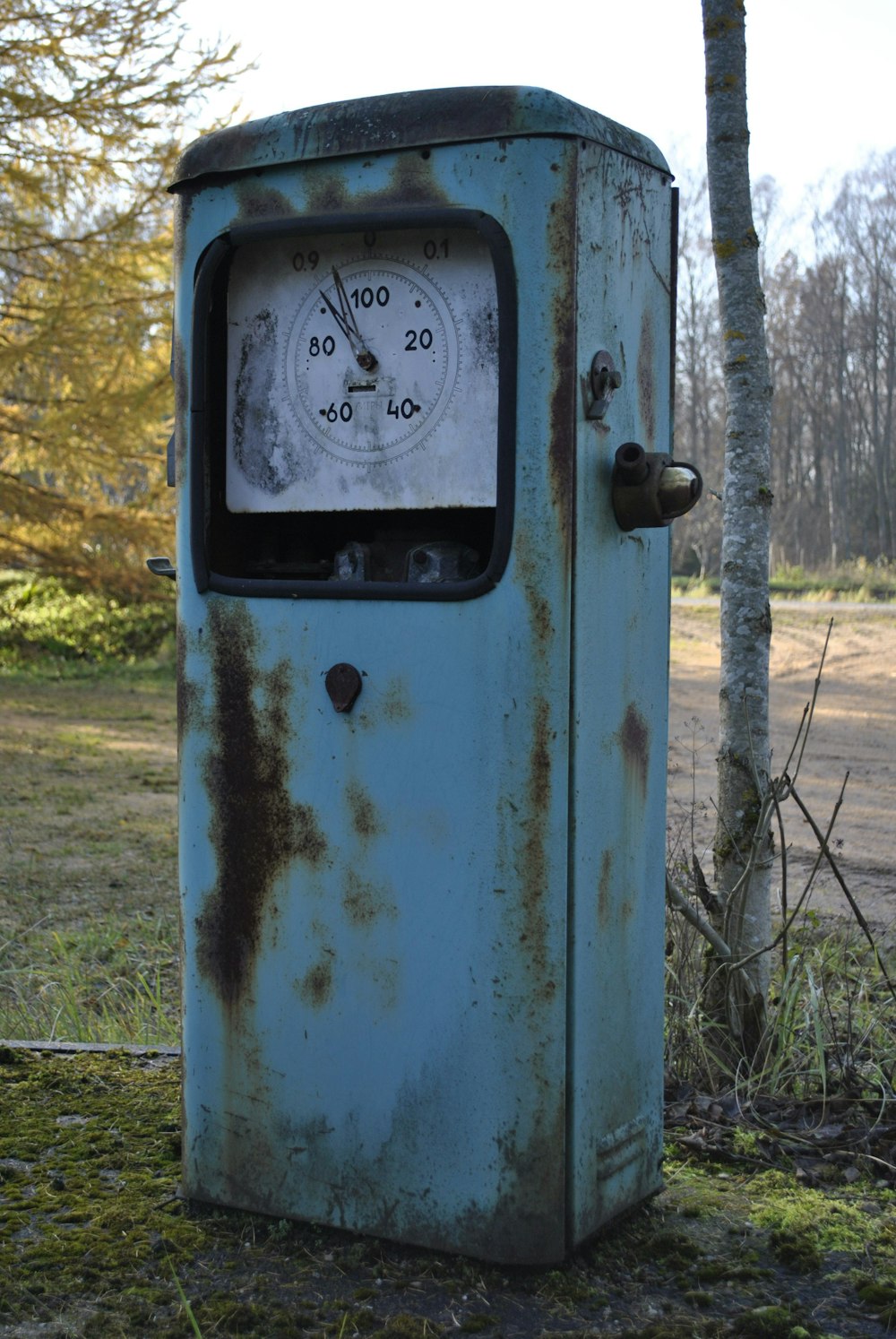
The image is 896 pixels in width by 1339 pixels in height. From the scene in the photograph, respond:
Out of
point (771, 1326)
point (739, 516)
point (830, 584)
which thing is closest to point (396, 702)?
point (771, 1326)

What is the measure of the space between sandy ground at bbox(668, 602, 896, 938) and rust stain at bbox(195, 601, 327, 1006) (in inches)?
61.4

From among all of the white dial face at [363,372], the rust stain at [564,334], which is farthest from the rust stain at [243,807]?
the rust stain at [564,334]

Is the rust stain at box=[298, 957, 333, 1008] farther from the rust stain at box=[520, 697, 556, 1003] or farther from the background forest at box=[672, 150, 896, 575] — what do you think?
the background forest at box=[672, 150, 896, 575]

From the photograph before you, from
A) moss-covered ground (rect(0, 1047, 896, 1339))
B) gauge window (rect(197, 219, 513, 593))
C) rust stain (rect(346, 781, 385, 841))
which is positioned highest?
gauge window (rect(197, 219, 513, 593))

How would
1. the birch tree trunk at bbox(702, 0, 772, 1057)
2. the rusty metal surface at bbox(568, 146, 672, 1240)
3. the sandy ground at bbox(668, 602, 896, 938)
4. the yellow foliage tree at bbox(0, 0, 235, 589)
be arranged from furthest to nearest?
1. the yellow foliage tree at bbox(0, 0, 235, 589)
2. the sandy ground at bbox(668, 602, 896, 938)
3. the birch tree trunk at bbox(702, 0, 772, 1057)
4. the rusty metal surface at bbox(568, 146, 672, 1240)

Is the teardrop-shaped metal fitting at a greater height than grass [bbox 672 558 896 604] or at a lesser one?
lesser

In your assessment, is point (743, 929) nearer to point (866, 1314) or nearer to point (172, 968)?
point (866, 1314)

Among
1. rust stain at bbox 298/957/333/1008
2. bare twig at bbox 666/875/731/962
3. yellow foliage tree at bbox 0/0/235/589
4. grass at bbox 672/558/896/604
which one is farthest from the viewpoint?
grass at bbox 672/558/896/604

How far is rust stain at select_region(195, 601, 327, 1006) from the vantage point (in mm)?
2193

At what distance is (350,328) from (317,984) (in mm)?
1037

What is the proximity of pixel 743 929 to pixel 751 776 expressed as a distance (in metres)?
0.36

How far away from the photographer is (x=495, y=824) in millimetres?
2025

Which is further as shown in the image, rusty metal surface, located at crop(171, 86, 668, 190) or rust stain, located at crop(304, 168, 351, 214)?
rust stain, located at crop(304, 168, 351, 214)

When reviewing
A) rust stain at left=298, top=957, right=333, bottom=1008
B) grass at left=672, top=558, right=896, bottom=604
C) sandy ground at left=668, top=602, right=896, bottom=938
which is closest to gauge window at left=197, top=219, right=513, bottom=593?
rust stain at left=298, top=957, right=333, bottom=1008
